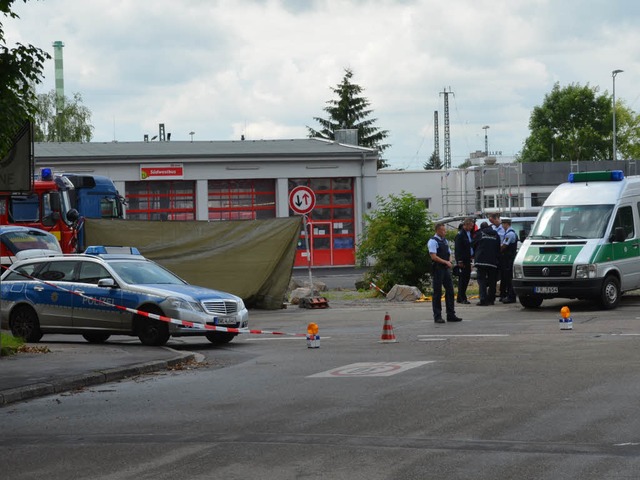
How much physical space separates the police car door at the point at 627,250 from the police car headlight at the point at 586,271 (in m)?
0.81

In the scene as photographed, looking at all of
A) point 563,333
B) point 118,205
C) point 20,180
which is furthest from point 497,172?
point 20,180

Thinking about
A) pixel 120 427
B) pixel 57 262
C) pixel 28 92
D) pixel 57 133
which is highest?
pixel 57 133

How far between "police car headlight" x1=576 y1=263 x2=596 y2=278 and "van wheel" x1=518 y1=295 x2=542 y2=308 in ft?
4.78

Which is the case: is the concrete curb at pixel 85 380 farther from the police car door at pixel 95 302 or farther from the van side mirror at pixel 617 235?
the van side mirror at pixel 617 235

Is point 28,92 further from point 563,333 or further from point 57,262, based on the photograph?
point 563,333

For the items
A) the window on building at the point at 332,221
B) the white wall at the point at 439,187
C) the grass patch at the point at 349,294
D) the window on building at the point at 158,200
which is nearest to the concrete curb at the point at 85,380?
the grass patch at the point at 349,294

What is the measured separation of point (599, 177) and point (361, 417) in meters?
15.7

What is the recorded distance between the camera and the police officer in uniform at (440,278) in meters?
20.8

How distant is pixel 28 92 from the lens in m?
13.9

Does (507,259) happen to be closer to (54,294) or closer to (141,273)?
(141,273)

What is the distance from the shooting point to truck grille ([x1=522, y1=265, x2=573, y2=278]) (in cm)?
2258

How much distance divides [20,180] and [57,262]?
523 centimetres

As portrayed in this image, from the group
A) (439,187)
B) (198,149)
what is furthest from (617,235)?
(439,187)

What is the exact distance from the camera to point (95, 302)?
61.5 feet
